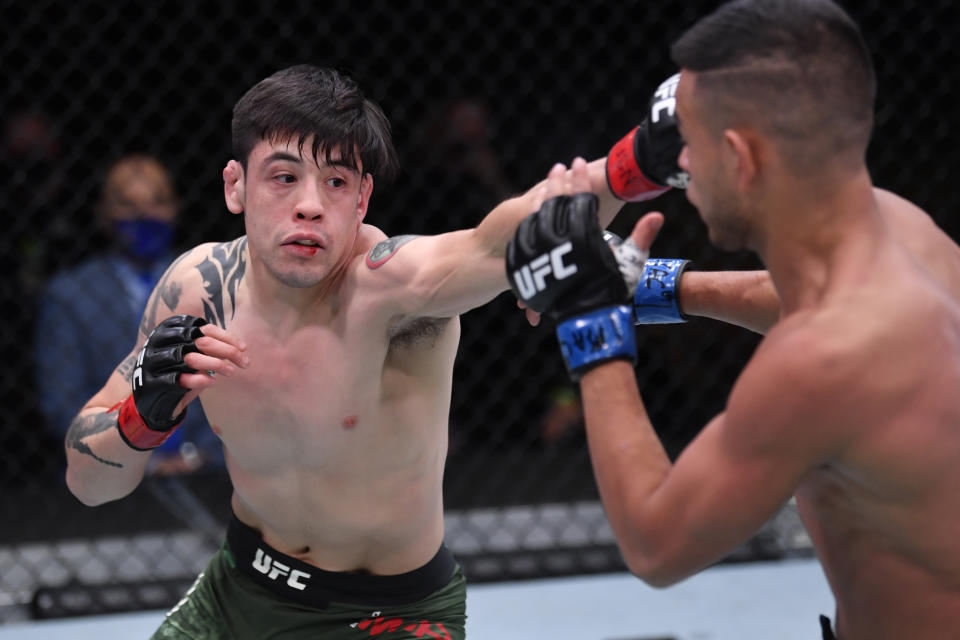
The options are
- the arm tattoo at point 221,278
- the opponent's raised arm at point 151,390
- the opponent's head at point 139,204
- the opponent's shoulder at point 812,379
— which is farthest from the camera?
the opponent's head at point 139,204

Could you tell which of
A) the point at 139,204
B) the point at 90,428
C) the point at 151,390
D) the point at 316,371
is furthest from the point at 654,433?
the point at 139,204

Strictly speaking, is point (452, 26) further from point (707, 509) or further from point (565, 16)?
point (707, 509)

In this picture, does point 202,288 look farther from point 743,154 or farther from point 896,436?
point 896,436

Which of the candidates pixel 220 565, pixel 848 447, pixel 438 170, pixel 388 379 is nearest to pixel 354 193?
pixel 388 379

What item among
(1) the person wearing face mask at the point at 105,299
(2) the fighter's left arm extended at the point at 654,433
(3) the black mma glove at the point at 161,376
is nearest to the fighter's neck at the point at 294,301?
(3) the black mma glove at the point at 161,376

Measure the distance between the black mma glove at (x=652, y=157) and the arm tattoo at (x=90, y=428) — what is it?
824 millimetres

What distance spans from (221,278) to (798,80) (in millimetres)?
946

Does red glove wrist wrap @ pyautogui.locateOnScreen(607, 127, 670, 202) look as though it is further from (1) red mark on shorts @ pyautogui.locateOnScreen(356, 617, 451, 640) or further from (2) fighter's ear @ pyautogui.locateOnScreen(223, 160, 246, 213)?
(1) red mark on shorts @ pyautogui.locateOnScreen(356, 617, 451, 640)

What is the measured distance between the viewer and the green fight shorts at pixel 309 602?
1.73m

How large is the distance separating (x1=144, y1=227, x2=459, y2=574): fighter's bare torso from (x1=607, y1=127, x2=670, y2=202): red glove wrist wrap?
35 centimetres

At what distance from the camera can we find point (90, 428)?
69.2 inches

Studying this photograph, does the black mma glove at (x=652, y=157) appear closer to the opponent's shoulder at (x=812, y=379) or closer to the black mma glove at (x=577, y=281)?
the black mma glove at (x=577, y=281)

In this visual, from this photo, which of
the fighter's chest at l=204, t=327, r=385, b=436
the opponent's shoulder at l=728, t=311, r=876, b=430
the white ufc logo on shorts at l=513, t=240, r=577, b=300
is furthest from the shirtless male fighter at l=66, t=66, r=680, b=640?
the opponent's shoulder at l=728, t=311, r=876, b=430

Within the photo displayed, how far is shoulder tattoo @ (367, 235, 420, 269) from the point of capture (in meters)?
1.61
